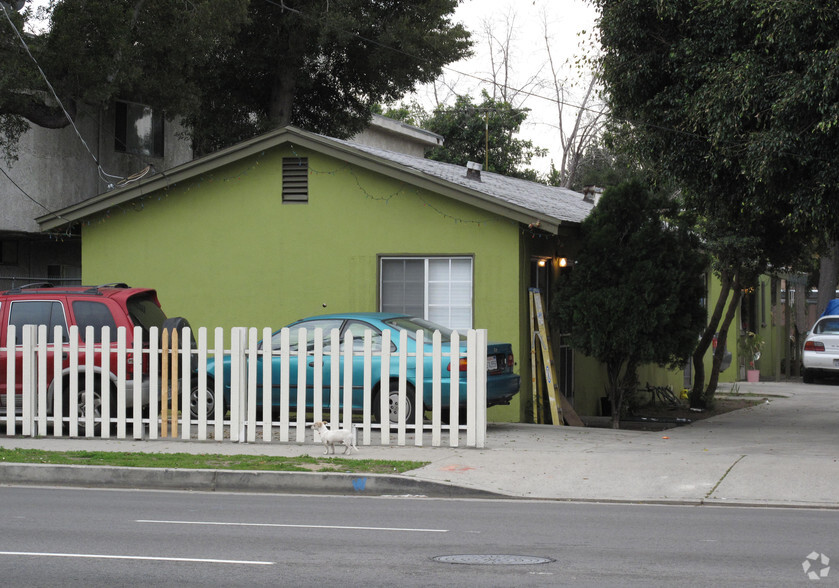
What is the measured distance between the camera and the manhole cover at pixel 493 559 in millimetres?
7426

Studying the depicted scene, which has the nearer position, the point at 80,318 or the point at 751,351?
the point at 80,318

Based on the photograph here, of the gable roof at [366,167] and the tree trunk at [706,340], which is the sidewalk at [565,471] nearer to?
the gable roof at [366,167]

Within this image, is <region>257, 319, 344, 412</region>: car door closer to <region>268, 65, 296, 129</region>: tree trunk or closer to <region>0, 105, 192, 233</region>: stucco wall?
<region>0, 105, 192, 233</region>: stucco wall

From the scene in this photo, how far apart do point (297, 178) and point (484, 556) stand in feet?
37.8

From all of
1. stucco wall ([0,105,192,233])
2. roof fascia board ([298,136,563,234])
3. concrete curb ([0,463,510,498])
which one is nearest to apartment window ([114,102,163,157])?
stucco wall ([0,105,192,233])

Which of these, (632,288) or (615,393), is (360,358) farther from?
(615,393)

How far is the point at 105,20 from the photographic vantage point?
2334cm

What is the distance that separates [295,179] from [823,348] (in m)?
16.4

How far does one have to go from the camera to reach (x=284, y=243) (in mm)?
18281

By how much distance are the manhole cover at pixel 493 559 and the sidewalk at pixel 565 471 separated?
3165mm

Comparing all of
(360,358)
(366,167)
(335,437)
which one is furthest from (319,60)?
(335,437)

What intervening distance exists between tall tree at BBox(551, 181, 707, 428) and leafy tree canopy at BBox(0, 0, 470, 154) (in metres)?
12.1

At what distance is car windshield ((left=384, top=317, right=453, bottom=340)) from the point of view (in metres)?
15.3

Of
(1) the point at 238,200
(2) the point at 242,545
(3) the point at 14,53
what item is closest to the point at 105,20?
(3) the point at 14,53
